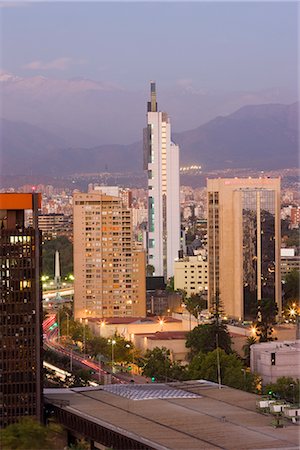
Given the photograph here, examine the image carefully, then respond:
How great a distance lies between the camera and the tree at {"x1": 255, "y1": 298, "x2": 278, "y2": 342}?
21547mm

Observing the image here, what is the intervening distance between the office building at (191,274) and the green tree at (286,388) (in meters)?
13.6

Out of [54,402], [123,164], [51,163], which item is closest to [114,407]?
[54,402]

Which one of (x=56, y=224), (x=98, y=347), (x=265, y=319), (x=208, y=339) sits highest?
(x=56, y=224)

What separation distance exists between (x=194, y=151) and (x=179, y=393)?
2052cm

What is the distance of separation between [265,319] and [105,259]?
5.24 metres

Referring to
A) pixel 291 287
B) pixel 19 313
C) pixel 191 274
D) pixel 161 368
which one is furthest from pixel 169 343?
pixel 191 274

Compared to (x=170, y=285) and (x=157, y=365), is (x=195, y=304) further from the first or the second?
(x=157, y=365)

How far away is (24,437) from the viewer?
10867 mm

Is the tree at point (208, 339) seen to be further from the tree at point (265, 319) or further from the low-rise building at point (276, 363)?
the low-rise building at point (276, 363)

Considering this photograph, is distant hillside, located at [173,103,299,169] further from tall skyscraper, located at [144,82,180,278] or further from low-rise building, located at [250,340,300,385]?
low-rise building, located at [250,340,300,385]

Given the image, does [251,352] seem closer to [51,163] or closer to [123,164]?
[51,163]

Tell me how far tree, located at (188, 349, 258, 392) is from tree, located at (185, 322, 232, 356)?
67.2 inches

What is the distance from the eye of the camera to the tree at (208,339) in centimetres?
2048

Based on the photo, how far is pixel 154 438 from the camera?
39.3 feet
